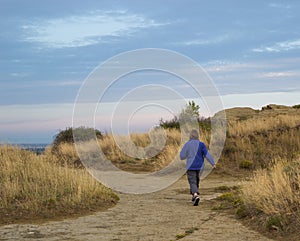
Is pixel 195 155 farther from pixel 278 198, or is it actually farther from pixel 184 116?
pixel 184 116

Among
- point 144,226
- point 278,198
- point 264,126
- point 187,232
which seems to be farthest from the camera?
point 264,126

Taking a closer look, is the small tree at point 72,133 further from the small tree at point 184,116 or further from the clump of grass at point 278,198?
the clump of grass at point 278,198

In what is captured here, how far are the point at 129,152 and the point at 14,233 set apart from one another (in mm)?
19046

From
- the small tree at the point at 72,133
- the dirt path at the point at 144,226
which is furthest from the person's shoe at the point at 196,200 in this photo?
the small tree at the point at 72,133

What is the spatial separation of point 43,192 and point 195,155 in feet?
14.4

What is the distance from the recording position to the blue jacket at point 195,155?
13.5 m

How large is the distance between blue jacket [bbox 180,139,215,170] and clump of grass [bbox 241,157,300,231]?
1957 mm

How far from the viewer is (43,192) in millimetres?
12695

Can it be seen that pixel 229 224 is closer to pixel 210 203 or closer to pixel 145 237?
pixel 145 237

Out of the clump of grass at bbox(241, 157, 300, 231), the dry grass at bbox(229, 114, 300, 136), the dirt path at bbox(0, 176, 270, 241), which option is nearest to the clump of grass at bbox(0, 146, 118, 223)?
the dirt path at bbox(0, 176, 270, 241)

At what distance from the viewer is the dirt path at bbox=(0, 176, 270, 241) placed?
9.26 metres

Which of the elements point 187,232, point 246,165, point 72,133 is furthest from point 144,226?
point 72,133

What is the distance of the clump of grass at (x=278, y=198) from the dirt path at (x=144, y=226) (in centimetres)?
58

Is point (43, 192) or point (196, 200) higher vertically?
point (43, 192)
